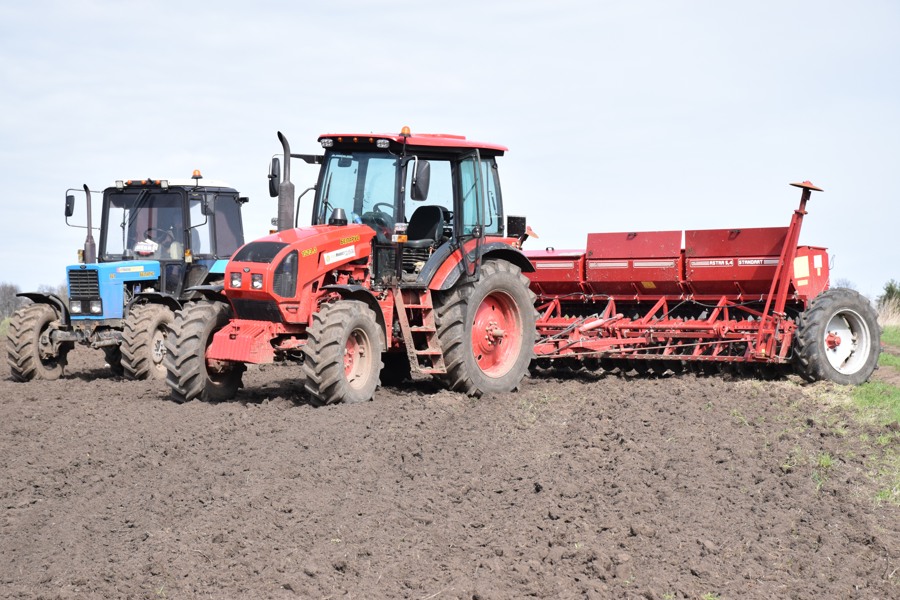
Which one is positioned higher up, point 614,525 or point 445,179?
point 445,179

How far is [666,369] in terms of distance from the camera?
11.3 meters

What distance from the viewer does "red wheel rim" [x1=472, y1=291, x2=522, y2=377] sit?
1025cm

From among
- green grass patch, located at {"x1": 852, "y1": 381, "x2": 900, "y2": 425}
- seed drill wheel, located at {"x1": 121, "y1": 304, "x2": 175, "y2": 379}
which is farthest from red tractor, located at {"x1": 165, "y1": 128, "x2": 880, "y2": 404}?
seed drill wheel, located at {"x1": 121, "y1": 304, "x2": 175, "y2": 379}

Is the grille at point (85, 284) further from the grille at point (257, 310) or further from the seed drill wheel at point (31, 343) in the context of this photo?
the grille at point (257, 310)

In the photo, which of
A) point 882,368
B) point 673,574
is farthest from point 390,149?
point 882,368

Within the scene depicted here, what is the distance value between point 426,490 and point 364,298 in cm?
291

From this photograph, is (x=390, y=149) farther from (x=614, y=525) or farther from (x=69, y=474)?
(x=614, y=525)

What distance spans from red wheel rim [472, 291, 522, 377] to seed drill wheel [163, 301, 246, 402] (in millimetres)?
2405

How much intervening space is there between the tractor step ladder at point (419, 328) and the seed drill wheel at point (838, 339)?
3.54 meters

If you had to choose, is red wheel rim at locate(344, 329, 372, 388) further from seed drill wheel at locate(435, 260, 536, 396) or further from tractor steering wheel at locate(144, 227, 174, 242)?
tractor steering wheel at locate(144, 227, 174, 242)

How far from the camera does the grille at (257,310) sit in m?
9.08

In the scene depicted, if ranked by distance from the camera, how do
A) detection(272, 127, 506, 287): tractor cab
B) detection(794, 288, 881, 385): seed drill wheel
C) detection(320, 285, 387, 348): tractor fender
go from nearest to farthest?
1. detection(320, 285, 387, 348): tractor fender
2. detection(272, 127, 506, 287): tractor cab
3. detection(794, 288, 881, 385): seed drill wheel

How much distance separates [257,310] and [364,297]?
3.11 feet

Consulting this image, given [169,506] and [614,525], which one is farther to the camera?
[169,506]
